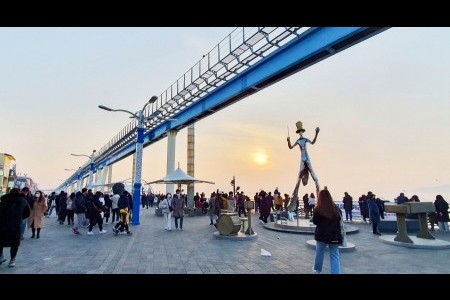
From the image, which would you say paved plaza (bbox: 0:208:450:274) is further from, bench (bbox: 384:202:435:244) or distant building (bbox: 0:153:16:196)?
distant building (bbox: 0:153:16:196)

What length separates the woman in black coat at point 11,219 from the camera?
6023 mm

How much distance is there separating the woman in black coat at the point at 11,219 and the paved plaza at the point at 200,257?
610 millimetres

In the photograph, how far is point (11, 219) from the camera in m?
6.12

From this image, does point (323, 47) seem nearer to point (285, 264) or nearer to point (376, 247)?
point (376, 247)

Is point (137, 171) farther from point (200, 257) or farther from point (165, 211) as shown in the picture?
point (200, 257)

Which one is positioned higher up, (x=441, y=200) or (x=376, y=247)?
(x=441, y=200)

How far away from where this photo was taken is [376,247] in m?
9.00

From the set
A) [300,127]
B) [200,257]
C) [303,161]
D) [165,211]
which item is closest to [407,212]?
[303,161]

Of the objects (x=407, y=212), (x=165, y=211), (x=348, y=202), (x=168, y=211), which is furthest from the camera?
(x=348, y=202)

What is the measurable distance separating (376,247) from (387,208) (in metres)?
1.92

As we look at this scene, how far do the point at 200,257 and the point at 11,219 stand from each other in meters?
4.74
